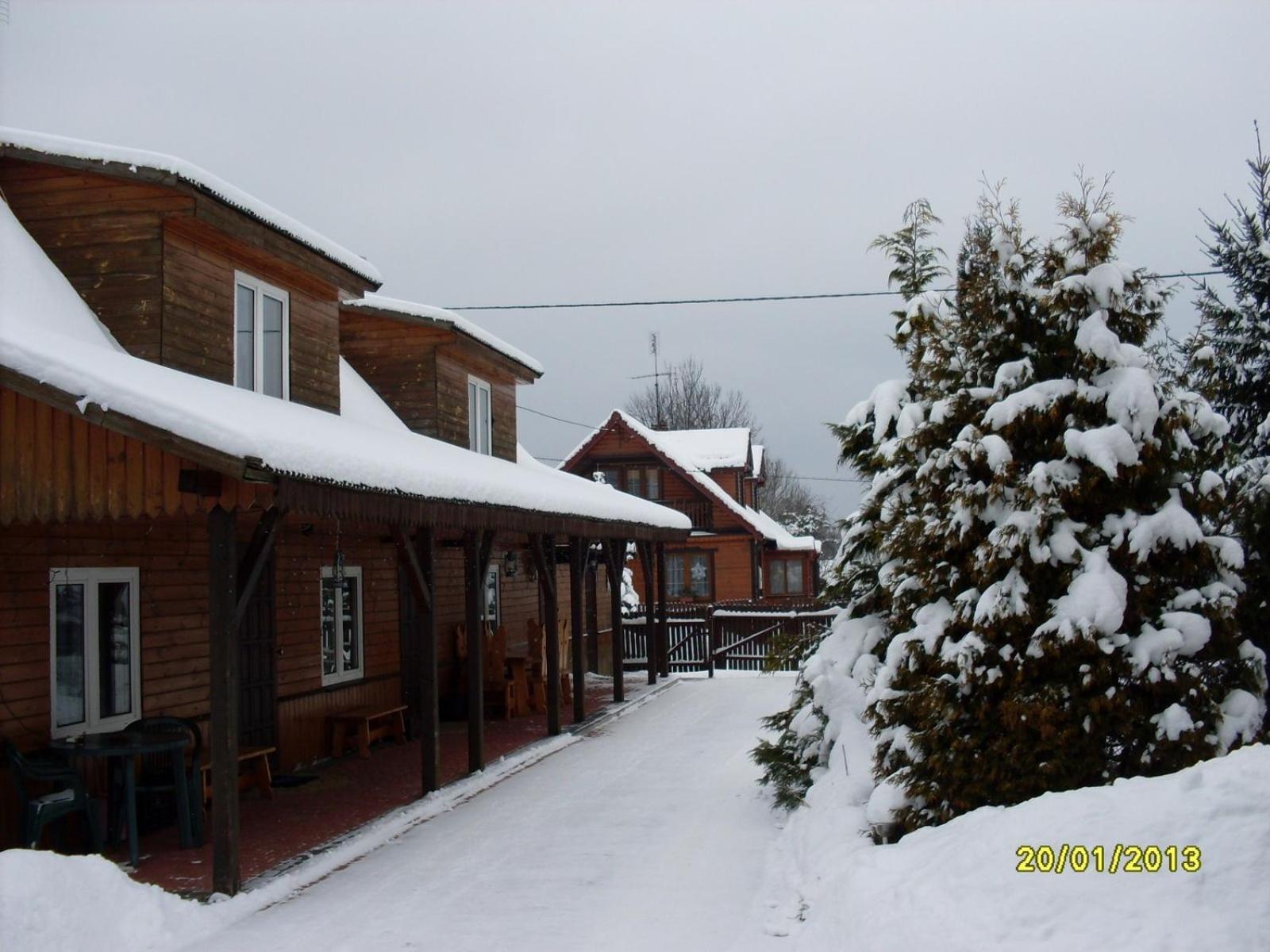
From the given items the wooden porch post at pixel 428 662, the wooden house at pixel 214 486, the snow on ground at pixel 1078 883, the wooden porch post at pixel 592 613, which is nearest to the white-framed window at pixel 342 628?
the wooden house at pixel 214 486

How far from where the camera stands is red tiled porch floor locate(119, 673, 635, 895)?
7.85m

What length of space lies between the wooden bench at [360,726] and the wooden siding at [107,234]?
5077 millimetres

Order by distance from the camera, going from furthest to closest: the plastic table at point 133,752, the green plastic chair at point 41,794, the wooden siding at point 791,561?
the wooden siding at point 791,561 → the plastic table at point 133,752 → the green plastic chair at point 41,794

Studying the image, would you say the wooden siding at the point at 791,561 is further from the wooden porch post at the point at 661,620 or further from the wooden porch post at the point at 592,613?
the wooden porch post at the point at 661,620

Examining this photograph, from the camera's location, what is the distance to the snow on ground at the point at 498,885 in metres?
6.26

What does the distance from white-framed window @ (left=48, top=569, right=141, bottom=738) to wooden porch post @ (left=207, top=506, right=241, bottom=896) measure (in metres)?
2.14

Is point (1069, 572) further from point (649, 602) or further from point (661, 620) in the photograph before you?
point (661, 620)

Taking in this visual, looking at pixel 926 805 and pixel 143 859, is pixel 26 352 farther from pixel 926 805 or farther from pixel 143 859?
pixel 926 805

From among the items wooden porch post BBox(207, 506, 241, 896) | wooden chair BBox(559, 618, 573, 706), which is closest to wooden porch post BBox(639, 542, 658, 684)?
wooden chair BBox(559, 618, 573, 706)

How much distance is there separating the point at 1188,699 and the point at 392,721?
401 inches

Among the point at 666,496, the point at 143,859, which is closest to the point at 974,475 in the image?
the point at 143,859

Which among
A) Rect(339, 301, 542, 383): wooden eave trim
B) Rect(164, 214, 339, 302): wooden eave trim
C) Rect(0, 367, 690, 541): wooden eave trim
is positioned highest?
Rect(339, 301, 542, 383): wooden eave trim

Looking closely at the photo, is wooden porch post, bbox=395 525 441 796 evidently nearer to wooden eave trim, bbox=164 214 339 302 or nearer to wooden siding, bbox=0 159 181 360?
wooden siding, bbox=0 159 181 360

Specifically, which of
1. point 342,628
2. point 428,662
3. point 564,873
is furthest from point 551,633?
point 564,873
